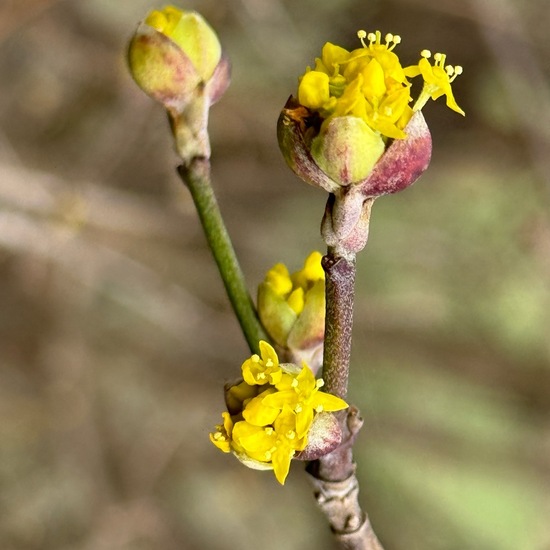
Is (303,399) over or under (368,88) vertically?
under

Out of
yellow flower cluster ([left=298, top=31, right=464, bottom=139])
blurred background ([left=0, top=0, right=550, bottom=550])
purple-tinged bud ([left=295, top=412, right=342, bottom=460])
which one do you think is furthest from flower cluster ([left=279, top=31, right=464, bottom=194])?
blurred background ([left=0, top=0, right=550, bottom=550])

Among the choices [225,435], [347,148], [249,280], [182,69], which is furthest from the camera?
[249,280]

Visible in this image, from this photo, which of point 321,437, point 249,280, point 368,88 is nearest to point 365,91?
point 368,88

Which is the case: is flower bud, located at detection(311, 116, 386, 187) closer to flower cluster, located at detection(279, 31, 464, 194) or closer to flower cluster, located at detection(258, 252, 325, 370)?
flower cluster, located at detection(279, 31, 464, 194)

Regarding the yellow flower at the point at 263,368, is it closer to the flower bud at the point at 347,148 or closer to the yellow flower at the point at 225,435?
the yellow flower at the point at 225,435

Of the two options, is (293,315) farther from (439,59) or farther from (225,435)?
(439,59)

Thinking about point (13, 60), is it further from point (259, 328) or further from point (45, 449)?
point (259, 328)
